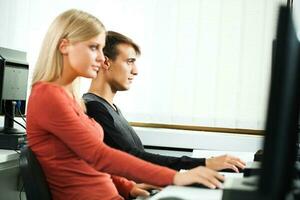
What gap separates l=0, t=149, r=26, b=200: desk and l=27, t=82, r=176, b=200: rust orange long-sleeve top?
564 millimetres

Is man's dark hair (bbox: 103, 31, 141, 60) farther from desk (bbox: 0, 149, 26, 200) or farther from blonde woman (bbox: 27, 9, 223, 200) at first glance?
desk (bbox: 0, 149, 26, 200)

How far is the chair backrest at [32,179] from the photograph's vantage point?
1236 millimetres

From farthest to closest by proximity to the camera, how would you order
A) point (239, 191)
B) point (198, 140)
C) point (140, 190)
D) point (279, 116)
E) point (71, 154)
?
point (198, 140), point (140, 190), point (71, 154), point (239, 191), point (279, 116)

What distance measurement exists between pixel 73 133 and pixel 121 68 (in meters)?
0.67

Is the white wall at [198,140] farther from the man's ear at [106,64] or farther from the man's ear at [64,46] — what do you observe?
the man's ear at [64,46]

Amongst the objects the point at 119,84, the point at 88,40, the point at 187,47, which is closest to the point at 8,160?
the point at 119,84

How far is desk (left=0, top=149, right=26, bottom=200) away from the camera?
6.16ft

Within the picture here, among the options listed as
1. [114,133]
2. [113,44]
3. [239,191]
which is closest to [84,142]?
[114,133]

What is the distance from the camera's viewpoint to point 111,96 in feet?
6.29

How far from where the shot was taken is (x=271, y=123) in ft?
1.91

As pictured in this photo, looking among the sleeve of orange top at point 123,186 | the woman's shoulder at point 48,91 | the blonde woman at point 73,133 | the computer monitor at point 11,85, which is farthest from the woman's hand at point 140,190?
the computer monitor at point 11,85

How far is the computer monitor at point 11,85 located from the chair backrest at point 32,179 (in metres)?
0.84

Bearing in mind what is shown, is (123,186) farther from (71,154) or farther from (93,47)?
(93,47)

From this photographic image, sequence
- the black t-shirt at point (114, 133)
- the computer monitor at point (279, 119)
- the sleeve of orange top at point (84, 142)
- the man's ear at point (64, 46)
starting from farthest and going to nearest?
the black t-shirt at point (114, 133) < the man's ear at point (64, 46) < the sleeve of orange top at point (84, 142) < the computer monitor at point (279, 119)
